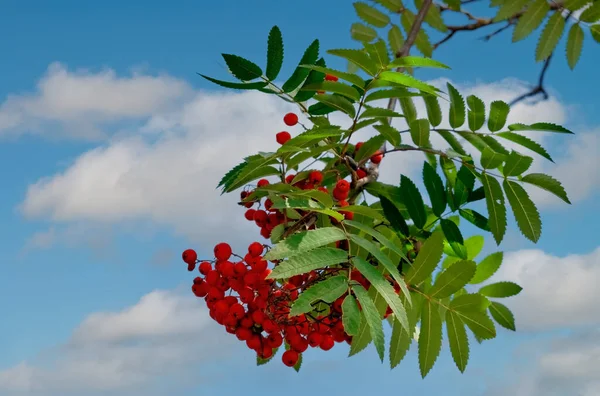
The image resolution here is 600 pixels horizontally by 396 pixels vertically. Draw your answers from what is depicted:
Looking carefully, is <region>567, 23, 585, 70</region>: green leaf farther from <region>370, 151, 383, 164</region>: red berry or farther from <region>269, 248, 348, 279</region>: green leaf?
<region>269, 248, 348, 279</region>: green leaf

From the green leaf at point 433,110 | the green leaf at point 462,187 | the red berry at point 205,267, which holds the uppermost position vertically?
the green leaf at point 433,110

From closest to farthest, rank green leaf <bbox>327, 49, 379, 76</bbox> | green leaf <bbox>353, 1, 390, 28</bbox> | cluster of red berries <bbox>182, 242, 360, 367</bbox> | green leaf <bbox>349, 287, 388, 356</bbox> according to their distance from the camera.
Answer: green leaf <bbox>327, 49, 379, 76</bbox> < cluster of red berries <bbox>182, 242, 360, 367</bbox> < green leaf <bbox>349, 287, 388, 356</bbox> < green leaf <bbox>353, 1, 390, 28</bbox>

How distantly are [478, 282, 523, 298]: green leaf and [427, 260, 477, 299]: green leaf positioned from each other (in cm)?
45

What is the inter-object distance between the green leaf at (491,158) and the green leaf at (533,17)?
0.93m

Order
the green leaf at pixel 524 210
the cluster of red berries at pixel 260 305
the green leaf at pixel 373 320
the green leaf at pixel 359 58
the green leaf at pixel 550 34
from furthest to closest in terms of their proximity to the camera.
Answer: the green leaf at pixel 550 34 → the green leaf at pixel 524 210 → the cluster of red berries at pixel 260 305 → the green leaf at pixel 359 58 → the green leaf at pixel 373 320

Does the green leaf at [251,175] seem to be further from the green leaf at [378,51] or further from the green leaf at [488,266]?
the green leaf at [488,266]

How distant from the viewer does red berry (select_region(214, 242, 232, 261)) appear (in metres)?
1.83

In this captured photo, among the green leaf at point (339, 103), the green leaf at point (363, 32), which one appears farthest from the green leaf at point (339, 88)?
the green leaf at point (363, 32)

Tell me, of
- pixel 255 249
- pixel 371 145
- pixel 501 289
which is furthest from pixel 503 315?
pixel 255 249

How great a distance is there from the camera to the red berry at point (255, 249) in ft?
5.75

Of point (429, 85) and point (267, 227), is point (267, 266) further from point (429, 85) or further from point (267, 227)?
point (429, 85)

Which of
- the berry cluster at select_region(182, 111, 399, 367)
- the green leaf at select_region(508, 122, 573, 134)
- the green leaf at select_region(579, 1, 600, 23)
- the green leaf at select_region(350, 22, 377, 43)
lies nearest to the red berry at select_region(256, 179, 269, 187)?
the berry cluster at select_region(182, 111, 399, 367)

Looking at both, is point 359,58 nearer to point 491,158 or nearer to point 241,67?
point 241,67

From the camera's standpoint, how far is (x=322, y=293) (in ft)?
5.08
